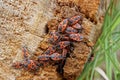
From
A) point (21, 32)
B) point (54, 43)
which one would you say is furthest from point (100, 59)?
point (21, 32)

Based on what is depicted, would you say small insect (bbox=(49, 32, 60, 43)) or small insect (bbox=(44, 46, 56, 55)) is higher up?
small insect (bbox=(49, 32, 60, 43))

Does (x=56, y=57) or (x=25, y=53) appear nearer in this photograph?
(x=25, y=53)

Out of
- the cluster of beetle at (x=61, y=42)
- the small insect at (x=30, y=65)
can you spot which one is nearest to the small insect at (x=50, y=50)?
the cluster of beetle at (x=61, y=42)

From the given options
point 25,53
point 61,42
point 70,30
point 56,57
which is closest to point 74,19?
point 70,30

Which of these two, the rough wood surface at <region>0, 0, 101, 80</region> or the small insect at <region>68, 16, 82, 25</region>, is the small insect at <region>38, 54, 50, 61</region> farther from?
the small insect at <region>68, 16, 82, 25</region>

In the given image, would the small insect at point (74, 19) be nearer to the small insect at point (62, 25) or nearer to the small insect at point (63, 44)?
the small insect at point (62, 25)

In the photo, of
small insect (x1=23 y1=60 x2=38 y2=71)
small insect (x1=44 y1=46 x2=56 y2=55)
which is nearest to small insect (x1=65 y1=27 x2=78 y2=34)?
small insect (x1=44 y1=46 x2=56 y2=55)

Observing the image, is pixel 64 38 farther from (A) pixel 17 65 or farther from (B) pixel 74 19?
(A) pixel 17 65

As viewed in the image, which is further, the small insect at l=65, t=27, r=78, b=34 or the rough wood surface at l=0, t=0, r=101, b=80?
the small insect at l=65, t=27, r=78, b=34

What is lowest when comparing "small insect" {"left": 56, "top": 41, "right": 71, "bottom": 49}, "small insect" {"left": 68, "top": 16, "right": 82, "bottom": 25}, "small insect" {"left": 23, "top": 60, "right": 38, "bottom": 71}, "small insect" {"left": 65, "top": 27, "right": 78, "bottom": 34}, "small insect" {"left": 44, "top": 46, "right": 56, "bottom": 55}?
"small insect" {"left": 23, "top": 60, "right": 38, "bottom": 71}
